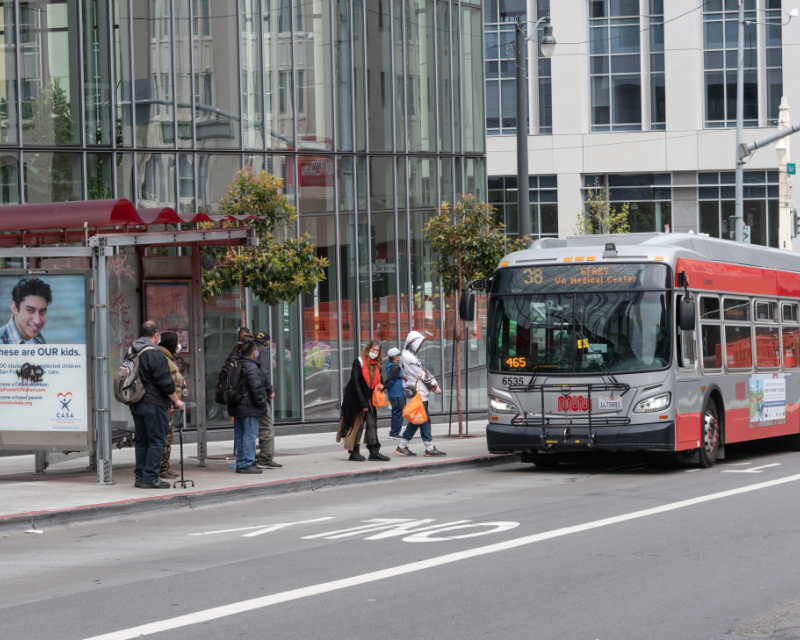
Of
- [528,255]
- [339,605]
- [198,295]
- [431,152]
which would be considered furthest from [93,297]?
[431,152]

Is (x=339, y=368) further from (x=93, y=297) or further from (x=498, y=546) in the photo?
(x=498, y=546)

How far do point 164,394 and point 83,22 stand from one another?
8.63 meters

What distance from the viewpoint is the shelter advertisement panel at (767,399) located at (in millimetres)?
17828

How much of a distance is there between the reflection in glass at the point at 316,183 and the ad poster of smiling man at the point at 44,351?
8532 millimetres

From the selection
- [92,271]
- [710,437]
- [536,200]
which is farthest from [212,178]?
[536,200]

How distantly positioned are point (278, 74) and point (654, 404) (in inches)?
403

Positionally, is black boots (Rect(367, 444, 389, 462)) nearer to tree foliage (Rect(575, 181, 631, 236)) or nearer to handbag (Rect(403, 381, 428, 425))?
handbag (Rect(403, 381, 428, 425))

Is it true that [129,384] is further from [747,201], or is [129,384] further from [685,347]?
[747,201]

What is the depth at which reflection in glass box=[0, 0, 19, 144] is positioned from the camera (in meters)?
18.5

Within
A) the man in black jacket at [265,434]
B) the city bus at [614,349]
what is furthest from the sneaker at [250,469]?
the city bus at [614,349]

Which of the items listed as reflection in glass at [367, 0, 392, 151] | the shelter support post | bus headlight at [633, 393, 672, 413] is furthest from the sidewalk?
reflection in glass at [367, 0, 392, 151]

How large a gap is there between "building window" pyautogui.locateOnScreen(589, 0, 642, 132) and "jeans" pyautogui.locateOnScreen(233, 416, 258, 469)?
124ft

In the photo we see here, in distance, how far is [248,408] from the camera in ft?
48.3

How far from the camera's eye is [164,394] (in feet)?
43.2
